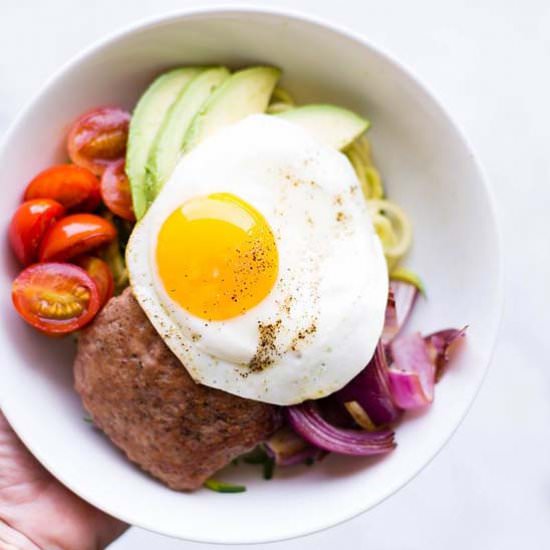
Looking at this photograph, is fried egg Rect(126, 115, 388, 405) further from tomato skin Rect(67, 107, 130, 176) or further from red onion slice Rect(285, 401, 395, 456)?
tomato skin Rect(67, 107, 130, 176)

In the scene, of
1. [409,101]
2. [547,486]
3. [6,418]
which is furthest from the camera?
[547,486]

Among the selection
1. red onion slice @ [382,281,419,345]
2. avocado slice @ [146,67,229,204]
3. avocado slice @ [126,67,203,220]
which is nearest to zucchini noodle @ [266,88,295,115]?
avocado slice @ [146,67,229,204]

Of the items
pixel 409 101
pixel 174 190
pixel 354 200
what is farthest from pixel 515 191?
pixel 174 190

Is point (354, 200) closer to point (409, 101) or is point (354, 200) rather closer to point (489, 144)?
point (409, 101)

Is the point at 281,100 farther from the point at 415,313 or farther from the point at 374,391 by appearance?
the point at 374,391

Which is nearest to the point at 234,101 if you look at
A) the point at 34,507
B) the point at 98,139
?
the point at 98,139

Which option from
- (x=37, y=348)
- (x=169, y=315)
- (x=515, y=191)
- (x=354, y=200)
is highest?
(x=515, y=191)
